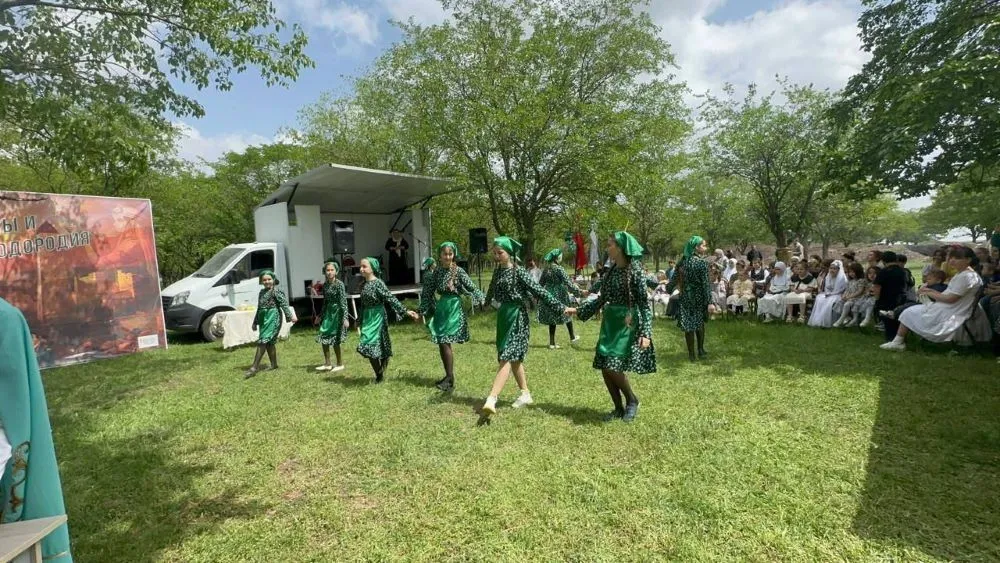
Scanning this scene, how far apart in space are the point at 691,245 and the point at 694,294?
722 mm

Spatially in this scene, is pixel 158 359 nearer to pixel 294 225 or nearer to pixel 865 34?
pixel 294 225

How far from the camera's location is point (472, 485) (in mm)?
3607

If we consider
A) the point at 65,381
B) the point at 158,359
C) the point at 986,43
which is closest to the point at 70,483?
the point at 65,381

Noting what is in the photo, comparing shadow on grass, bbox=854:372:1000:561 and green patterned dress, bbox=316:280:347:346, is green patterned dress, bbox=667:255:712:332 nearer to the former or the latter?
shadow on grass, bbox=854:372:1000:561

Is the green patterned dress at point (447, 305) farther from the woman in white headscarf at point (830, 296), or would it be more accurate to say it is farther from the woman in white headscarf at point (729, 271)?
the woman in white headscarf at point (729, 271)

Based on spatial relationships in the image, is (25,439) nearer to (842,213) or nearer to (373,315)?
(373,315)

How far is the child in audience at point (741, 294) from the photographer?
11.3 metres

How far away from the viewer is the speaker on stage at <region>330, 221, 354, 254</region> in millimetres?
12852

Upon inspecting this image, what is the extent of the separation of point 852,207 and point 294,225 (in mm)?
29629

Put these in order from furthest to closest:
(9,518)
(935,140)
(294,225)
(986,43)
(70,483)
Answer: (294,225), (935,140), (986,43), (70,483), (9,518)

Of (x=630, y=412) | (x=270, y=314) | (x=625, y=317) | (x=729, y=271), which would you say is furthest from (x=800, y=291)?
(x=270, y=314)

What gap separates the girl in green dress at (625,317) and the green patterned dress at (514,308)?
0.60 m

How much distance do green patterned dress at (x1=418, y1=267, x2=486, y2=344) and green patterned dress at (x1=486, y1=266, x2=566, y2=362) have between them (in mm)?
650

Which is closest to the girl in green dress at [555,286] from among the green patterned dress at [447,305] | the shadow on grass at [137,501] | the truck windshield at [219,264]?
the green patterned dress at [447,305]
